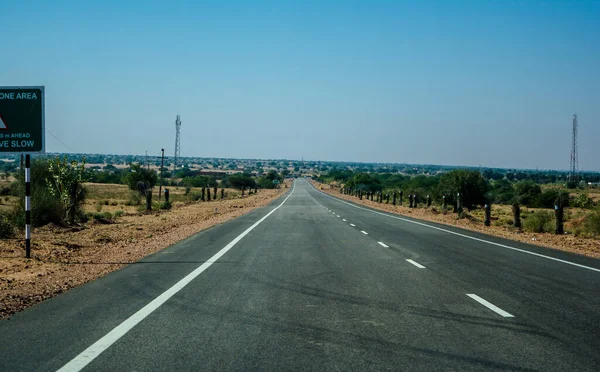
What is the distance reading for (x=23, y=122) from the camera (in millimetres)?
13898

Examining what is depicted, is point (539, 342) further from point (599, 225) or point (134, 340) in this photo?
point (599, 225)

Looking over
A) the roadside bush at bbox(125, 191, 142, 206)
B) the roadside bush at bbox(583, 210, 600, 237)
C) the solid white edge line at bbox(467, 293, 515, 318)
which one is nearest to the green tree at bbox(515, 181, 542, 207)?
the roadside bush at bbox(583, 210, 600, 237)

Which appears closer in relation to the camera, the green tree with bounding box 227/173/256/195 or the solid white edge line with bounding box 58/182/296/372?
the solid white edge line with bounding box 58/182/296/372

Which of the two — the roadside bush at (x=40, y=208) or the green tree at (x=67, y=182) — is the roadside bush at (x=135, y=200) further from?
the roadside bush at (x=40, y=208)

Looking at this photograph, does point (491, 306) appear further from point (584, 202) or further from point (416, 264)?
point (584, 202)

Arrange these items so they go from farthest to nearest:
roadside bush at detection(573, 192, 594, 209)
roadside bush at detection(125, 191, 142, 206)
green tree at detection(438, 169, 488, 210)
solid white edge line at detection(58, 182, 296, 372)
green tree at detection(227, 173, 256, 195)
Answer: green tree at detection(227, 173, 256, 195)
roadside bush at detection(573, 192, 594, 209)
green tree at detection(438, 169, 488, 210)
roadside bush at detection(125, 191, 142, 206)
solid white edge line at detection(58, 182, 296, 372)

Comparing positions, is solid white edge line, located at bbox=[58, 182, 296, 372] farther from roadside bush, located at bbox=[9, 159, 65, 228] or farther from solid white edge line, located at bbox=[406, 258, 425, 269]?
roadside bush, located at bbox=[9, 159, 65, 228]

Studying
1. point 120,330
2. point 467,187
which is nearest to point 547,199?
point 467,187

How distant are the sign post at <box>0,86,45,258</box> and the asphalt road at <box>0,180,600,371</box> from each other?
3.79 meters

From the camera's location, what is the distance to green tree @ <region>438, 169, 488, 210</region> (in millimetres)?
64375

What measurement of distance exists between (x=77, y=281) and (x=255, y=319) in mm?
4991

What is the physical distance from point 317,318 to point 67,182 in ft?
72.6

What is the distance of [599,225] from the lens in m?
30.7

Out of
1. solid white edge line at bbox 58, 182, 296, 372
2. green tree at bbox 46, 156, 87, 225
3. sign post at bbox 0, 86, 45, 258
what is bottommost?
solid white edge line at bbox 58, 182, 296, 372
